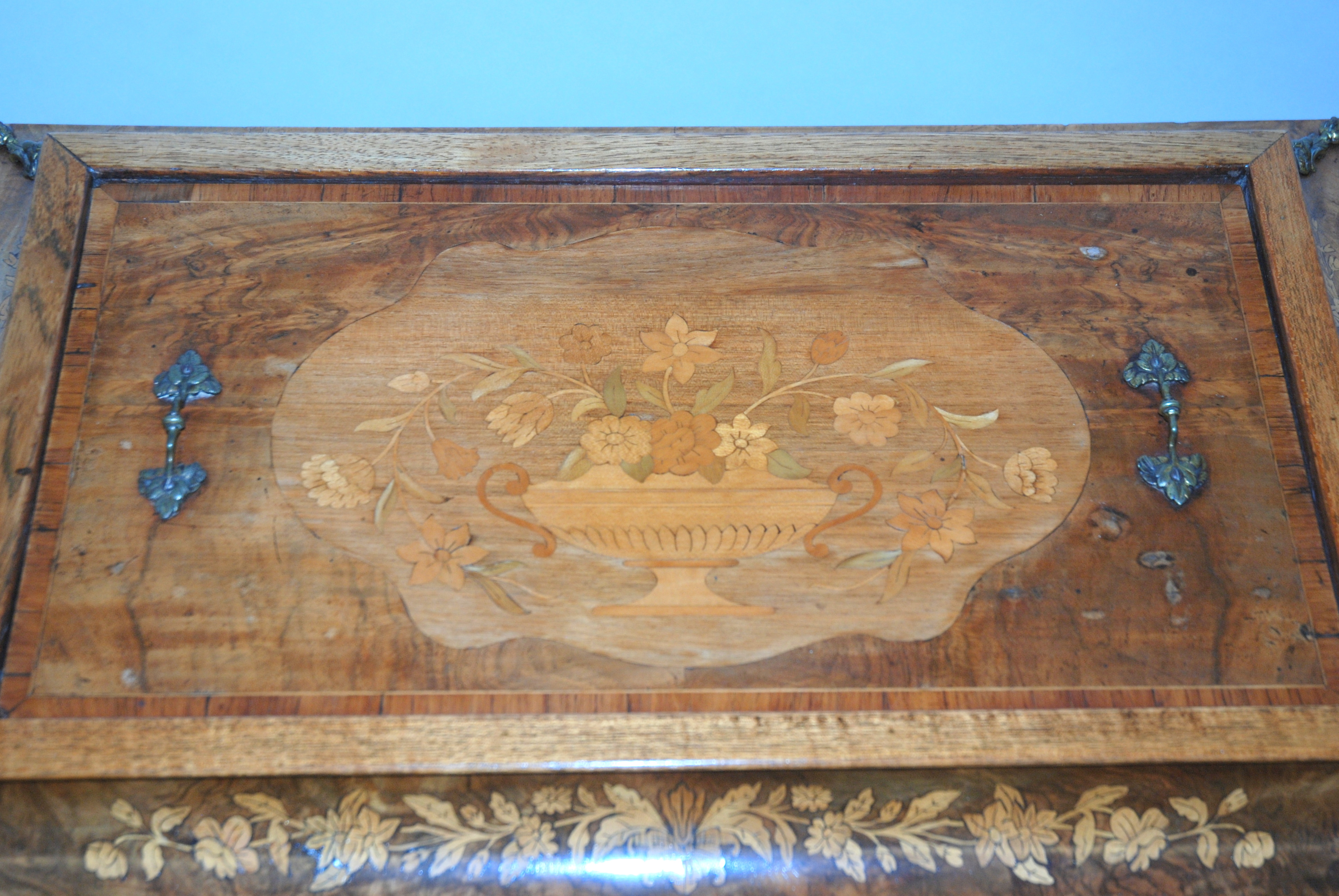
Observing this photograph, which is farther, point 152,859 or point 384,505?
point 384,505

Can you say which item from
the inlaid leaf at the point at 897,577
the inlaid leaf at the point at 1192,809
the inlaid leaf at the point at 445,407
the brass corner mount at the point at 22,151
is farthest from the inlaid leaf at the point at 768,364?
the brass corner mount at the point at 22,151

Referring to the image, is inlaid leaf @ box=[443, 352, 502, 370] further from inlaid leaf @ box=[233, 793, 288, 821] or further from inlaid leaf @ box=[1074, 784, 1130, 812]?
inlaid leaf @ box=[1074, 784, 1130, 812]

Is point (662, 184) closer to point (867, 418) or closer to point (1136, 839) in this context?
point (867, 418)

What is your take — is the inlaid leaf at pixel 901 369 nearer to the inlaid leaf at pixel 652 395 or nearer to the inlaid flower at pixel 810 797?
the inlaid leaf at pixel 652 395

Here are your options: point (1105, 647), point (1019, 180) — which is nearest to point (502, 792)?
point (1105, 647)

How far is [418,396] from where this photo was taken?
944mm

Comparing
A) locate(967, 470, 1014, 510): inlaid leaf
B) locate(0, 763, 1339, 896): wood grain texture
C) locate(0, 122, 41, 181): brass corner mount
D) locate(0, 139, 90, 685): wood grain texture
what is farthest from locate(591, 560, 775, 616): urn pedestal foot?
locate(0, 122, 41, 181): brass corner mount

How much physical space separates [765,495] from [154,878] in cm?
Result: 67

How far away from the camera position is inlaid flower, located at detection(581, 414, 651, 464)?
922 mm

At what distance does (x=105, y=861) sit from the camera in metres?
0.80

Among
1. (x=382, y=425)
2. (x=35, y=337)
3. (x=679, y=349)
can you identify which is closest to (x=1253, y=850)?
(x=679, y=349)

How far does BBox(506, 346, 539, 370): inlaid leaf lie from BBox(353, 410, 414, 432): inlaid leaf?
133mm

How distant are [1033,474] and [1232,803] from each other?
0.36 m

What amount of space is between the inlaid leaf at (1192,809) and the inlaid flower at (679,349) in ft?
2.04
